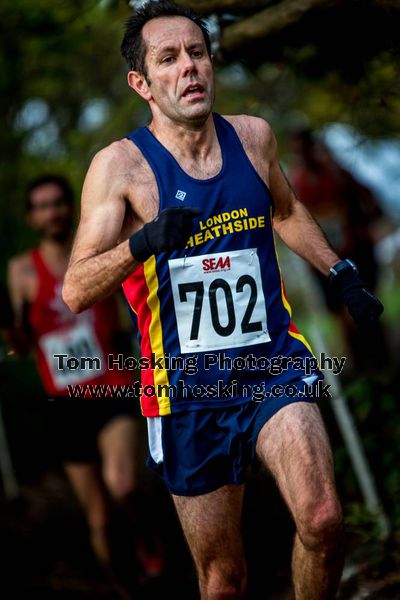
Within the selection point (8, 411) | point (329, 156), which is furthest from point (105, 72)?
point (8, 411)

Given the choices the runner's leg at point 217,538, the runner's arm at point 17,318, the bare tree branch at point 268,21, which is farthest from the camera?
the runner's arm at point 17,318

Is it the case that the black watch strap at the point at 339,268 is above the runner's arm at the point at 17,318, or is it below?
above

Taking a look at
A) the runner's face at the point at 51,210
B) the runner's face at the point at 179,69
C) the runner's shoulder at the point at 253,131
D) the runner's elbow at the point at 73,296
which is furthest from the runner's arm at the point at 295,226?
the runner's face at the point at 51,210

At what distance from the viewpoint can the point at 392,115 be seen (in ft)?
18.3

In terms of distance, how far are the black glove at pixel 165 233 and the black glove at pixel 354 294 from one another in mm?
675

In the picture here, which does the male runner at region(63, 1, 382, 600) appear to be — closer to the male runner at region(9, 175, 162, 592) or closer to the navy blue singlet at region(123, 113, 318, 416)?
the navy blue singlet at region(123, 113, 318, 416)

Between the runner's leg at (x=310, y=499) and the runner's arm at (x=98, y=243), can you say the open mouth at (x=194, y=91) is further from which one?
the runner's leg at (x=310, y=499)

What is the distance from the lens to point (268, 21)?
4.44 metres

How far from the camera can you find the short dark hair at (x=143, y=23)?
12.4 feet

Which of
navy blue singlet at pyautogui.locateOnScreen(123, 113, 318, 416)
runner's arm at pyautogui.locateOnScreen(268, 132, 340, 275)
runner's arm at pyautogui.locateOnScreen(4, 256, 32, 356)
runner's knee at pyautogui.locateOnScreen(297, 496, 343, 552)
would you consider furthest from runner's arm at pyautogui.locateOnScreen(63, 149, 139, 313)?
runner's arm at pyautogui.locateOnScreen(4, 256, 32, 356)

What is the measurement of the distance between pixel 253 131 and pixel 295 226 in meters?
0.43

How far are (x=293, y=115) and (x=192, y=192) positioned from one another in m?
9.16

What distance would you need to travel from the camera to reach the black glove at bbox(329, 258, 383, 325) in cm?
342

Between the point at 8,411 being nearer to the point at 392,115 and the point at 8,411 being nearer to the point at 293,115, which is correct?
the point at 392,115
